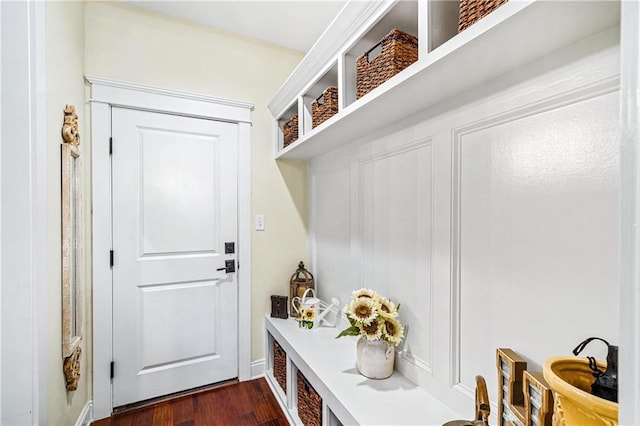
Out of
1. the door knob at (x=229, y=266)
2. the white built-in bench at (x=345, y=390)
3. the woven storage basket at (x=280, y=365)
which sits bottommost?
the woven storage basket at (x=280, y=365)

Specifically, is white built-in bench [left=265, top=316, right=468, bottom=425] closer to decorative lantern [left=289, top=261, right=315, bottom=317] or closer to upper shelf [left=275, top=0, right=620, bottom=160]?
decorative lantern [left=289, top=261, right=315, bottom=317]

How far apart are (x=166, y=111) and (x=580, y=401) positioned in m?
2.43

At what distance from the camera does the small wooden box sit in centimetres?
230

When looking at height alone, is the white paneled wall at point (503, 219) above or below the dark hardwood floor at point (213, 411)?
above

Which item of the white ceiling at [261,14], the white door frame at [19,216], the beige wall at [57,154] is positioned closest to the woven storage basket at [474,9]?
the white ceiling at [261,14]

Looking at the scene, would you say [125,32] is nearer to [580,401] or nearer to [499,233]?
[499,233]

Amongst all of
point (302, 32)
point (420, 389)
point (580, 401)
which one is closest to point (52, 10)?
point (302, 32)

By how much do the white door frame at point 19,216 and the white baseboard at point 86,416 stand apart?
0.83 m

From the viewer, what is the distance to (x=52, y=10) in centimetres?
132

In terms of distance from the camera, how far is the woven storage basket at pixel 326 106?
165cm

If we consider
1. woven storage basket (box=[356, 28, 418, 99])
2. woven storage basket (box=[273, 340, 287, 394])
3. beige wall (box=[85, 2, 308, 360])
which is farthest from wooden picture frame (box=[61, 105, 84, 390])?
woven storage basket (box=[356, 28, 418, 99])

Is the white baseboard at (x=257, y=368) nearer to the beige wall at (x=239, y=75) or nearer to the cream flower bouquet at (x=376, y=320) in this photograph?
the beige wall at (x=239, y=75)

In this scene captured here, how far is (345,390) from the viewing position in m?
1.35

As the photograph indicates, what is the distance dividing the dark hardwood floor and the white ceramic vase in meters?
0.81
